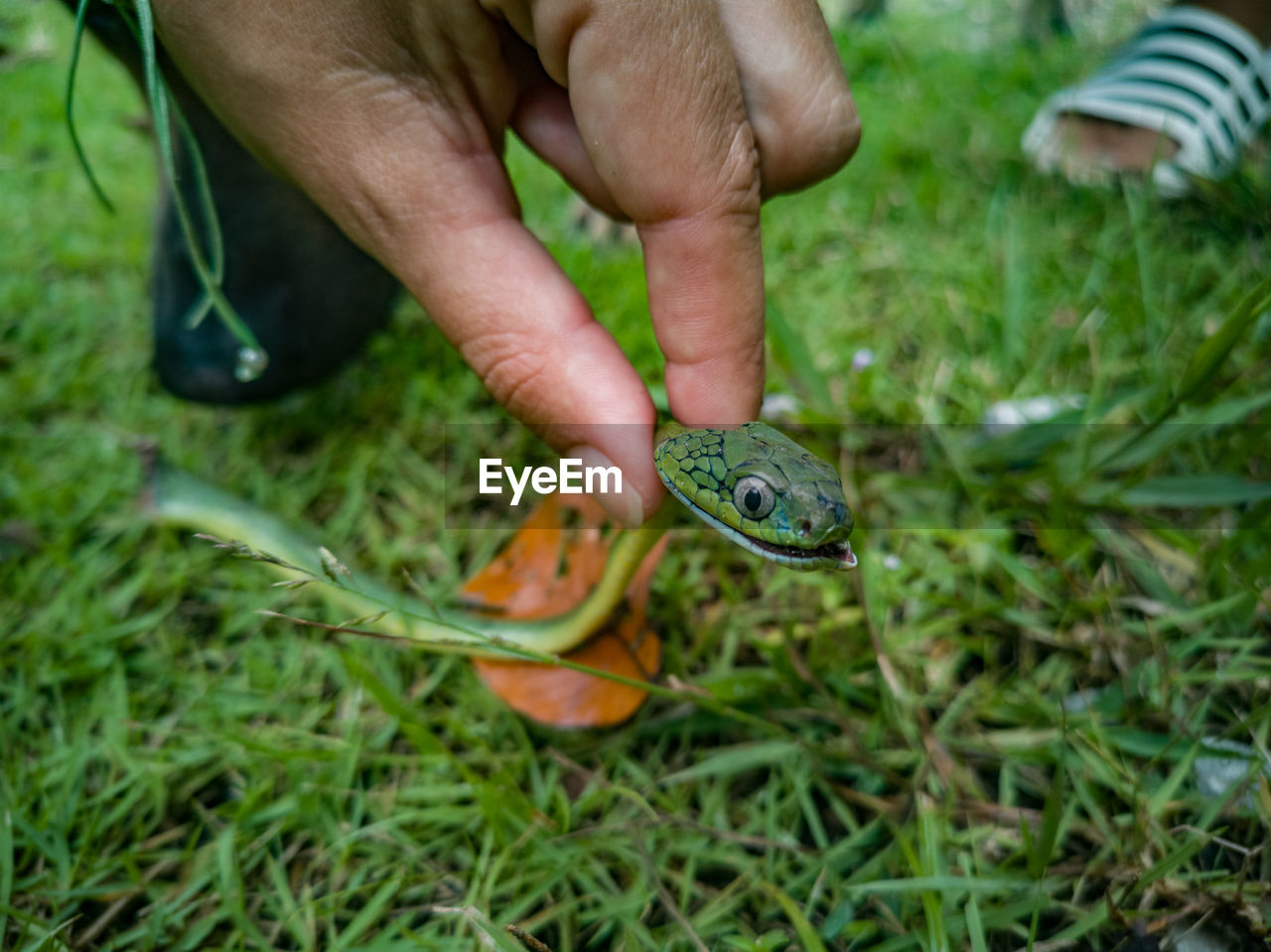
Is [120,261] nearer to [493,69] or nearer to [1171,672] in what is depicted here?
[493,69]

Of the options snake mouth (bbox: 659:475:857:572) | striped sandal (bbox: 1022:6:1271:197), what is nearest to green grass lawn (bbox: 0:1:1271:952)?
snake mouth (bbox: 659:475:857:572)

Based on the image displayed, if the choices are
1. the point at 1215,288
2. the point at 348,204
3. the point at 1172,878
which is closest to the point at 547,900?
the point at 1172,878
